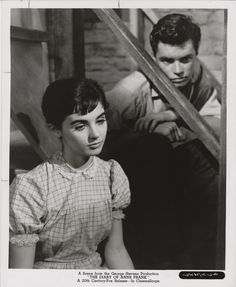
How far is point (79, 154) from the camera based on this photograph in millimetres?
889

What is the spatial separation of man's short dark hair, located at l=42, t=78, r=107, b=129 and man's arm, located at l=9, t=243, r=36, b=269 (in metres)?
0.25

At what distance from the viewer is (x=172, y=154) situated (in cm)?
90

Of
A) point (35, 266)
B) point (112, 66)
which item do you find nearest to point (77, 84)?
point (112, 66)

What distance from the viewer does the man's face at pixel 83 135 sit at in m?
0.87

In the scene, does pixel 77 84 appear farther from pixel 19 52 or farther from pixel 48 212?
pixel 48 212

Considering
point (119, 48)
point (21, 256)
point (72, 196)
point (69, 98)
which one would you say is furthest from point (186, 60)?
point (21, 256)

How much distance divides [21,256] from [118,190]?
0.77 feet

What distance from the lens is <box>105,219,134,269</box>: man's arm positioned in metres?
0.89

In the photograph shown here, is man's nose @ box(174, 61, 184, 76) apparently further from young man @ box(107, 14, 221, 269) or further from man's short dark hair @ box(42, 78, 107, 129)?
man's short dark hair @ box(42, 78, 107, 129)

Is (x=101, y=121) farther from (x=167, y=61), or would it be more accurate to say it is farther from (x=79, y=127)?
(x=167, y=61)

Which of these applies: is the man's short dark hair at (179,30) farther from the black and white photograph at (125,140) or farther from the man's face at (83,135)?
the man's face at (83,135)

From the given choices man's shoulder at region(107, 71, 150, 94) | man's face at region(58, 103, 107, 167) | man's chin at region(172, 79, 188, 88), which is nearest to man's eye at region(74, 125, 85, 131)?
man's face at region(58, 103, 107, 167)

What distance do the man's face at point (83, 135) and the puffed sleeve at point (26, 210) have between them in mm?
91

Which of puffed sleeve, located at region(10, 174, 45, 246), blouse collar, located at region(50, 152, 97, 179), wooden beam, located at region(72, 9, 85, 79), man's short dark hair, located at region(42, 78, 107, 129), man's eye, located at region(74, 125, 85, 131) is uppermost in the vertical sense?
wooden beam, located at region(72, 9, 85, 79)
